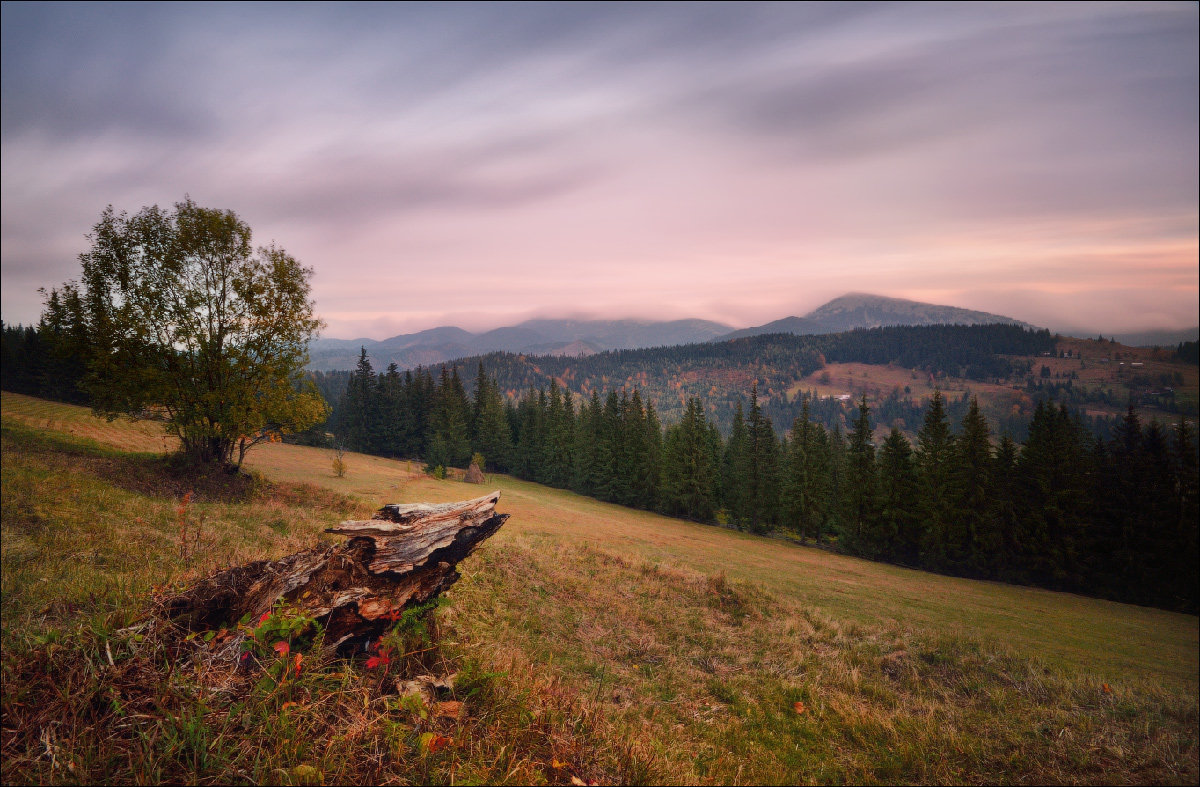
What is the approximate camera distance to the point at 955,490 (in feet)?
119

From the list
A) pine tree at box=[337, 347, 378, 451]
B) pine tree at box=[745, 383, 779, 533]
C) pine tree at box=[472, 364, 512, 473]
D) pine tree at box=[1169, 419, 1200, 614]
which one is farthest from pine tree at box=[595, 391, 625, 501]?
pine tree at box=[1169, 419, 1200, 614]

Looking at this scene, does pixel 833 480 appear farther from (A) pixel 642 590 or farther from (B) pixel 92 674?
(B) pixel 92 674

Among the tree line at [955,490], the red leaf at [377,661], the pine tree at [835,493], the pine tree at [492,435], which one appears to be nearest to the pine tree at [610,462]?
the tree line at [955,490]

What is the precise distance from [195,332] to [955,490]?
50392 millimetres

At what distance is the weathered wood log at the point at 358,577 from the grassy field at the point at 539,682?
1.89 ft

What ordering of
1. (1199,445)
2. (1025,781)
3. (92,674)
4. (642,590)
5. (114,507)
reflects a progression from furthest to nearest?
(1199,445), (642,590), (114,507), (1025,781), (92,674)

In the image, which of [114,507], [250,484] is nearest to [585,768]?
[114,507]

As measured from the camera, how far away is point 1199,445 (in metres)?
30.3

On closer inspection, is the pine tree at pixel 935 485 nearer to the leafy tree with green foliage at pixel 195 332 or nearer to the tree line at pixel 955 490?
the tree line at pixel 955 490

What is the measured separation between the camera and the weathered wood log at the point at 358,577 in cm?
496

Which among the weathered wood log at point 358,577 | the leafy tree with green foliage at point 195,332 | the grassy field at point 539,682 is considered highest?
the leafy tree with green foliage at point 195,332

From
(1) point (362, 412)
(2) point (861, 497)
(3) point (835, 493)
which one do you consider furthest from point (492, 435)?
(2) point (861, 497)

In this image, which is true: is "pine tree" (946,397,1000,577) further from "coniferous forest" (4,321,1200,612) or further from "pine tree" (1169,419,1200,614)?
"pine tree" (1169,419,1200,614)

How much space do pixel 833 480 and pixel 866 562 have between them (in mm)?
12445
